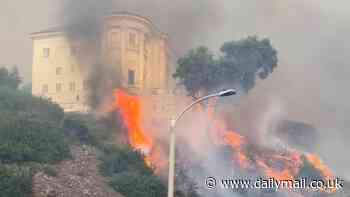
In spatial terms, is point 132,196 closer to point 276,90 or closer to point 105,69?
point 105,69

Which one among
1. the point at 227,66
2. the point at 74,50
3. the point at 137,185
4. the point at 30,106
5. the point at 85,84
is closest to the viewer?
the point at 137,185

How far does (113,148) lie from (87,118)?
Result: 1018 cm

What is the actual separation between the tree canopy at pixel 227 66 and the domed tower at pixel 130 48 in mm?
4546

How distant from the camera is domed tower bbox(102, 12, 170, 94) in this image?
62.9 metres

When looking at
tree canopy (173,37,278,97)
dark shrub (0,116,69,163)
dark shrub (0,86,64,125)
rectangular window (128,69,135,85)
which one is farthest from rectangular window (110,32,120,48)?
dark shrub (0,116,69,163)

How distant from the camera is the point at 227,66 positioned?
212 feet

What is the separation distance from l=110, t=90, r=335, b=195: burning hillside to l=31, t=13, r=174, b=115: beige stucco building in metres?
3.68

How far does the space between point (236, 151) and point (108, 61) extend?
57.5 ft

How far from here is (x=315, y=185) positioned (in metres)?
58.8

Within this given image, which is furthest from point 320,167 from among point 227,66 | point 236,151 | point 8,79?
point 8,79

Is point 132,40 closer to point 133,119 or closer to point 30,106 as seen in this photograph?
point 133,119

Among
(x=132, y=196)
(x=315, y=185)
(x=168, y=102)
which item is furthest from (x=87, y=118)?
(x=315, y=185)

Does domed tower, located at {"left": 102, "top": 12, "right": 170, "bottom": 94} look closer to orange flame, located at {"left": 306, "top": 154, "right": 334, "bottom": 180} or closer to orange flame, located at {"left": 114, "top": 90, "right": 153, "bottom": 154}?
orange flame, located at {"left": 114, "top": 90, "right": 153, "bottom": 154}

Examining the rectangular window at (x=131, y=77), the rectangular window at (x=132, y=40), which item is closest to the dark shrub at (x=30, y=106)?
the rectangular window at (x=131, y=77)
